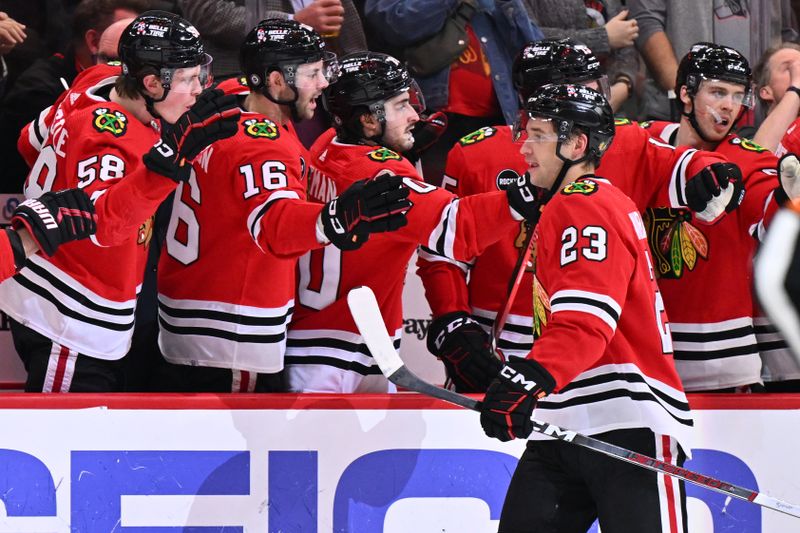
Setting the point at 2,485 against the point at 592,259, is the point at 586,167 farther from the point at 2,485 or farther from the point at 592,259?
the point at 2,485

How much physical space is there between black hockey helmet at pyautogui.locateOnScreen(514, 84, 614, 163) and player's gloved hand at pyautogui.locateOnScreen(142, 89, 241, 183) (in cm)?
75

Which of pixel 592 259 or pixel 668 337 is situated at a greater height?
pixel 592 259

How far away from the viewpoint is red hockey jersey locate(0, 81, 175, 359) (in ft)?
10.6

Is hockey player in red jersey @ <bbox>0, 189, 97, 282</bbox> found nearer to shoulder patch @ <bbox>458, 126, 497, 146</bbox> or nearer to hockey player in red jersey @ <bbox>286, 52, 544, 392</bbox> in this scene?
hockey player in red jersey @ <bbox>286, 52, 544, 392</bbox>

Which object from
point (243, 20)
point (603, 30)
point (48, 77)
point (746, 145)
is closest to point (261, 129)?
point (243, 20)

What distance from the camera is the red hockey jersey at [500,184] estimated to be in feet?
11.7

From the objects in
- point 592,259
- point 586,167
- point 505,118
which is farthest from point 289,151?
point 505,118

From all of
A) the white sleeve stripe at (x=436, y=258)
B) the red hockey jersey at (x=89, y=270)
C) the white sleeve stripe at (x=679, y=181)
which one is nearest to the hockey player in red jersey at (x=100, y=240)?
the red hockey jersey at (x=89, y=270)

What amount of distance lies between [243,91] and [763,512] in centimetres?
189

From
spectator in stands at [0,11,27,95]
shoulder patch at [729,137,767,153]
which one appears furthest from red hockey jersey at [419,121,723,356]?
spectator in stands at [0,11,27,95]

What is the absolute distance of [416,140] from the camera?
4008 mm

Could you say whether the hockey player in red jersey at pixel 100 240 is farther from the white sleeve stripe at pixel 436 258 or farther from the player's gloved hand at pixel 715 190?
the player's gloved hand at pixel 715 190

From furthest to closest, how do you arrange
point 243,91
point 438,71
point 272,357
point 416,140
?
point 438,71, point 416,140, point 243,91, point 272,357

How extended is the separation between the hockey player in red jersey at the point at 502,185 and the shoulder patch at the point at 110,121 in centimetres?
96
